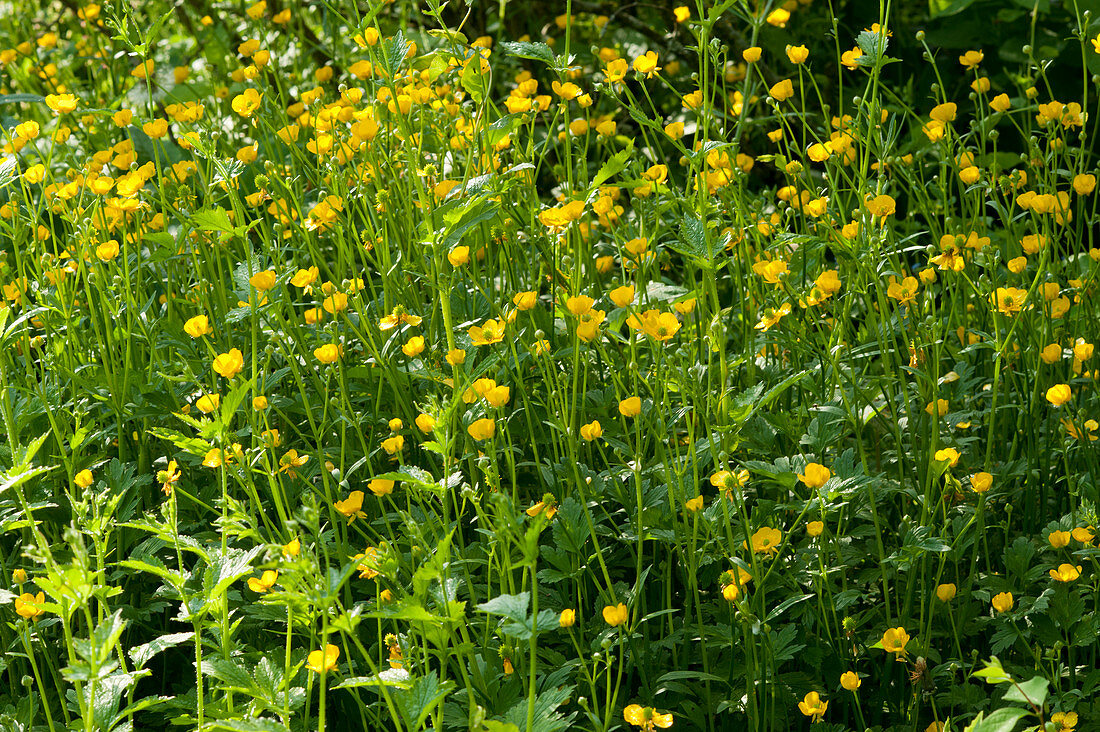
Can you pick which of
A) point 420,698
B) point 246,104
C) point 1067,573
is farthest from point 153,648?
point 1067,573

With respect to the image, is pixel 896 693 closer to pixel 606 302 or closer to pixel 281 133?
pixel 606 302

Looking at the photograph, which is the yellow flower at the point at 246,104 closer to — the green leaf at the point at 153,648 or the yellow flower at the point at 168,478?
the yellow flower at the point at 168,478

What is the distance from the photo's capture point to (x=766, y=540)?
54.4 inches

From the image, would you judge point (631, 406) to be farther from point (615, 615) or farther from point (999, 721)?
point (999, 721)

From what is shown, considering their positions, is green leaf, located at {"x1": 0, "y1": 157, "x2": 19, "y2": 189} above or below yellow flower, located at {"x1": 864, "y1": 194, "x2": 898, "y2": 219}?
above

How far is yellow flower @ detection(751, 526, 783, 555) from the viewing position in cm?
138

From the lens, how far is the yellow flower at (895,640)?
1336mm

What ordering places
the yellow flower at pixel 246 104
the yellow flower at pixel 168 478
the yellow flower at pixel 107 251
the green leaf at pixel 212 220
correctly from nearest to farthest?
the yellow flower at pixel 168 478, the green leaf at pixel 212 220, the yellow flower at pixel 107 251, the yellow flower at pixel 246 104

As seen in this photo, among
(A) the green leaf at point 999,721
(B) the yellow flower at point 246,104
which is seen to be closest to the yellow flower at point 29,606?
(B) the yellow flower at point 246,104

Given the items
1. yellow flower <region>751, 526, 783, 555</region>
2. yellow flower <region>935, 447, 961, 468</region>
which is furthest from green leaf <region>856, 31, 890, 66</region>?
yellow flower <region>751, 526, 783, 555</region>

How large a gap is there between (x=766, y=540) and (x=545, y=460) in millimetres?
369

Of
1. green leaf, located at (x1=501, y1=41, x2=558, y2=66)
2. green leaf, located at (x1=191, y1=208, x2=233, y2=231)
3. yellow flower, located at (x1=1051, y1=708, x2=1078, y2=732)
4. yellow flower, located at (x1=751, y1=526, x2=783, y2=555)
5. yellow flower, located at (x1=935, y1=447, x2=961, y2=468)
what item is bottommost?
yellow flower, located at (x1=1051, y1=708, x2=1078, y2=732)

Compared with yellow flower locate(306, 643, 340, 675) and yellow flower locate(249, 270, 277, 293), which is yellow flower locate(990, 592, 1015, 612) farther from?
yellow flower locate(249, 270, 277, 293)

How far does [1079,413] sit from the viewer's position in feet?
5.15
